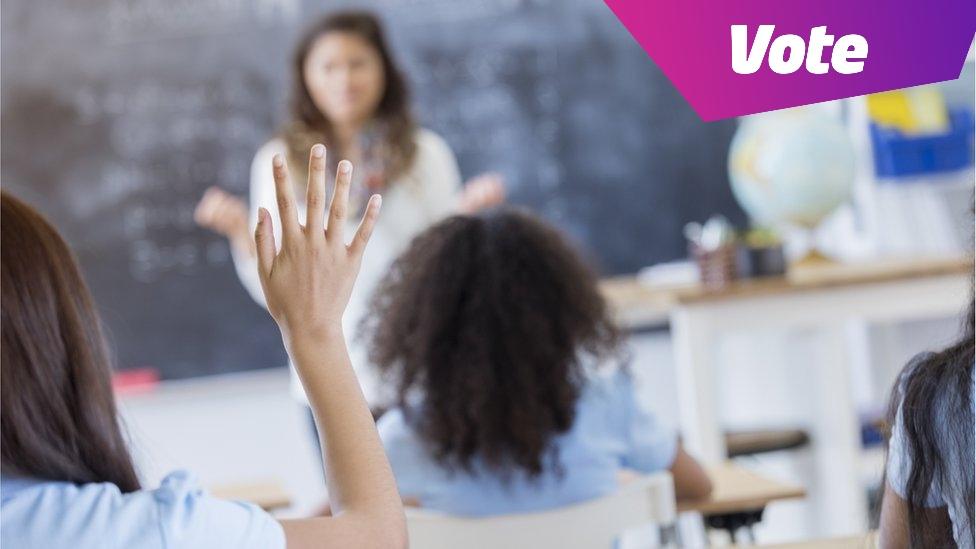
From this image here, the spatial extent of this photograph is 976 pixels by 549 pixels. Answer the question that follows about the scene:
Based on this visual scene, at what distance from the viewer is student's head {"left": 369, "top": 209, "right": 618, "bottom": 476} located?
1959 millimetres

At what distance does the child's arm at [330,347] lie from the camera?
1.10m

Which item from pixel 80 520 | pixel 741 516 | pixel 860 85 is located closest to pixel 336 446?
pixel 80 520

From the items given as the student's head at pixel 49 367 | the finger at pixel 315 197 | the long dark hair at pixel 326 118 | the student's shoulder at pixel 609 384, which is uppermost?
the long dark hair at pixel 326 118

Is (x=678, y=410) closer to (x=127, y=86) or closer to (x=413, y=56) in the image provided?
(x=413, y=56)

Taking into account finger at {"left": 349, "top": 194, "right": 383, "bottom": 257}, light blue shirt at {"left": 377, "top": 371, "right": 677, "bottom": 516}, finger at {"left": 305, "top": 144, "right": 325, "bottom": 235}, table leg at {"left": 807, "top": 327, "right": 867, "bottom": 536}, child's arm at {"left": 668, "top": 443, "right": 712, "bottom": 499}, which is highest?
finger at {"left": 305, "top": 144, "right": 325, "bottom": 235}

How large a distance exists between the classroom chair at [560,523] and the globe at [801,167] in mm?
1741

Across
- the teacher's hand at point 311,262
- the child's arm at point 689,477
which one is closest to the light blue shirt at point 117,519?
the teacher's hand at point 311,262

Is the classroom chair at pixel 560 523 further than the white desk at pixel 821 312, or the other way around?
the white desk at pixel 821 312

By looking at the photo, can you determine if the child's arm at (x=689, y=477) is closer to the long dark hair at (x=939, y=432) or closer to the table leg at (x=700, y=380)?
the long dark hair at (x=939, y=432)

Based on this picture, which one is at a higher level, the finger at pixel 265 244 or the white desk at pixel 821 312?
the finger at pixel 265 244

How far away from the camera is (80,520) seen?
1.03m

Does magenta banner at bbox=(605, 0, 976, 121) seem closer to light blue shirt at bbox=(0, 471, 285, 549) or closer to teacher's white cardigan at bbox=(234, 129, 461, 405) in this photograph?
light blue shirt at bbox=(0, 471, 285, 549)

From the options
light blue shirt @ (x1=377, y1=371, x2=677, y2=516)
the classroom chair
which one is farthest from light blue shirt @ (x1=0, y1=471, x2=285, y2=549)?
light blue shirt @ (x1=377, y1=371, x2=677, y2=516)

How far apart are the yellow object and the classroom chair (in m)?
2.47
